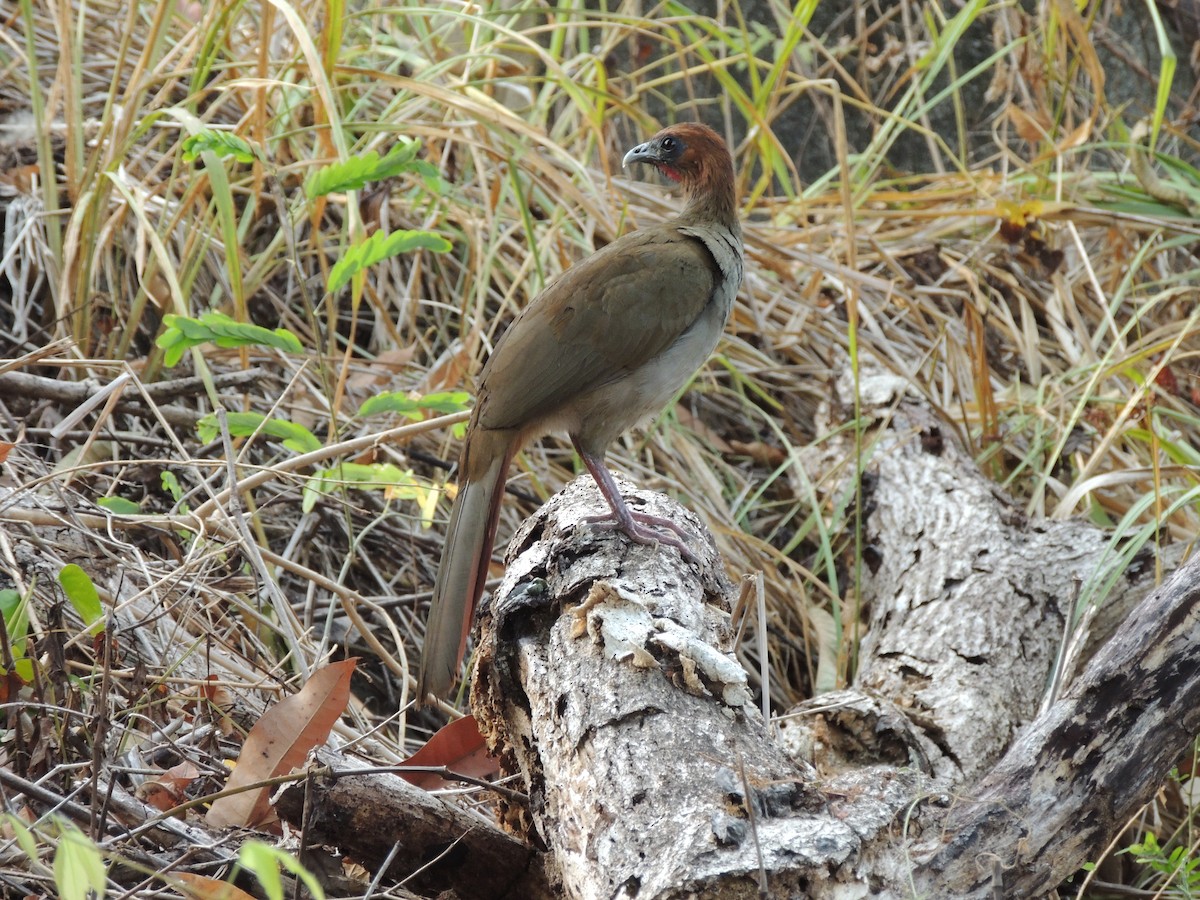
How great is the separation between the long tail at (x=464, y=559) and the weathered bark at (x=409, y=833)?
448 millimetres

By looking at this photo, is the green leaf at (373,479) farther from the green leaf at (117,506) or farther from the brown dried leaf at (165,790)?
the brown dried leaf at (165,790)

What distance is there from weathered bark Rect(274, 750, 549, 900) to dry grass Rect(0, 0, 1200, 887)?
451mm

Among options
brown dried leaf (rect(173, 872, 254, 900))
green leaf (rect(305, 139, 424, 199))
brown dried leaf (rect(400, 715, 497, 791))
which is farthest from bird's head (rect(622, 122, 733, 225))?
brown dried leaf (rect(173, 872, 254, 900))

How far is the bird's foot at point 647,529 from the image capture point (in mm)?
2592

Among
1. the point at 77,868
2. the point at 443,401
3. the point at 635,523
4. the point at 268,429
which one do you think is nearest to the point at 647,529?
the point at 635,523

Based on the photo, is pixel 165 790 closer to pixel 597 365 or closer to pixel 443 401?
pixel 443 401

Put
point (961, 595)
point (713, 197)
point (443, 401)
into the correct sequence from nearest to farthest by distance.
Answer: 1. point (443, 401)
2. point (961, 595)
3. point (713, 197)

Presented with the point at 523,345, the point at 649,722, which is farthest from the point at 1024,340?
the point at 649,722

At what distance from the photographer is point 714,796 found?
5.62 ft

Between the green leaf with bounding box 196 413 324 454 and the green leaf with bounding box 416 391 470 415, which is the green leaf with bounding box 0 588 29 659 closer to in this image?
the green leaf with bounding box 196 413 324 454

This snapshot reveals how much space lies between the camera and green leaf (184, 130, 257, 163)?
9.05 ft

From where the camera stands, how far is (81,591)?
2162 millimetres

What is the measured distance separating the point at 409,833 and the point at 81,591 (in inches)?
29.6

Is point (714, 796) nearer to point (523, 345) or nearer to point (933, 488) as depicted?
point (523, 345)
